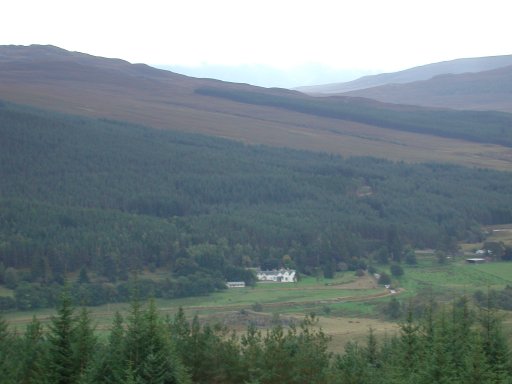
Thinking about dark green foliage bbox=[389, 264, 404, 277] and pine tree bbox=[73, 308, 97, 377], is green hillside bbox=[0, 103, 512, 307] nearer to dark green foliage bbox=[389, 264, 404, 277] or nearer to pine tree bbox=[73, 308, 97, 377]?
dark green foliage bbox=[389, 264, 404, 277]

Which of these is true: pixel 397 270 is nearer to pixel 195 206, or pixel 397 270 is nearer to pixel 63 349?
pixel 195 206

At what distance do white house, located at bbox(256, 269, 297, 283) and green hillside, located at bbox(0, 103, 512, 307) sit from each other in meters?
1.32

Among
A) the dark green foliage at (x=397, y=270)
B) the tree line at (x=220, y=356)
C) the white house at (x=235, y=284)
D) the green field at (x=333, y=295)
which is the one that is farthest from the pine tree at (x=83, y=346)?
the dark green foliage at (x=397, y=270)

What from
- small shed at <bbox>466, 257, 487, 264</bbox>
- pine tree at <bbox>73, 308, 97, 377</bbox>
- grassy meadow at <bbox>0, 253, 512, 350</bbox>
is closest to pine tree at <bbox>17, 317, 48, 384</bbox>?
pine tree at <bbox>73, 308, 97, 377</bbox>

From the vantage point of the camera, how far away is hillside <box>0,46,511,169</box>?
96938 millimetres

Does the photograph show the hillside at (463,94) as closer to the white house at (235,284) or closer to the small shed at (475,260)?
the small shed at (475,260)

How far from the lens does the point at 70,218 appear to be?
5394 cm

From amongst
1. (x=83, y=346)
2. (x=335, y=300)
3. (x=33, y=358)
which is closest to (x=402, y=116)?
(x=335, y=300)

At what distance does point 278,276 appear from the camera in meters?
48.8

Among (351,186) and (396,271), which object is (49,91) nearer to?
(351,186)

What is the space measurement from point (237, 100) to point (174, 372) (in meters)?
110

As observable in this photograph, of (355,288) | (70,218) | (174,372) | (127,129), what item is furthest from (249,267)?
(127,129)

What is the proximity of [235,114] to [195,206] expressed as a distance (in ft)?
161

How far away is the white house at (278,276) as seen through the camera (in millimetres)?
48375
